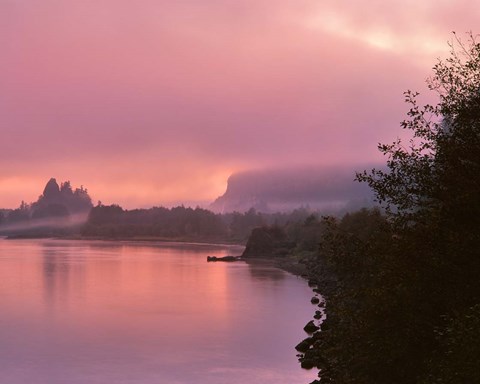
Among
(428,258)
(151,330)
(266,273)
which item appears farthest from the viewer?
(266,273)

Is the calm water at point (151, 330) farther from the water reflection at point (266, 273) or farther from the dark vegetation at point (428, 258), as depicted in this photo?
the dark vegetation at point (428, 258)

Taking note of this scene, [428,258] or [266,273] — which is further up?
[428,258]

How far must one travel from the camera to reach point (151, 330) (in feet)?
262

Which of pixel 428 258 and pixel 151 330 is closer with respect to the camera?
pixel 428 258

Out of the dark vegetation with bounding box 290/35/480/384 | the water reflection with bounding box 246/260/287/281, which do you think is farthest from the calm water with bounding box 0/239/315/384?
the dark vegetation with bounding box 290/35/480/384

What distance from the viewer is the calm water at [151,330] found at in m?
58.9

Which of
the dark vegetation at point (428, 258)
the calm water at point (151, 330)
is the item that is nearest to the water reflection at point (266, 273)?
the calm water at point (151, 330)

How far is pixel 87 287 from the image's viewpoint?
425 feet

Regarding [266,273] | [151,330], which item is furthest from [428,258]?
[266,273]

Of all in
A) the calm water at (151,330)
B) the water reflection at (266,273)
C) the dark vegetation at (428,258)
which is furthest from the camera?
the water reflection at (266,273)

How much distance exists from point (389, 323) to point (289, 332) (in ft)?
177

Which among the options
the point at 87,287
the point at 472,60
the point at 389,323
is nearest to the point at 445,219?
the point at 389,323

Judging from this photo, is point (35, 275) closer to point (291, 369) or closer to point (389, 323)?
point (291, 369)

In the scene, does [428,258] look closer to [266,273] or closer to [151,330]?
[151,330]
